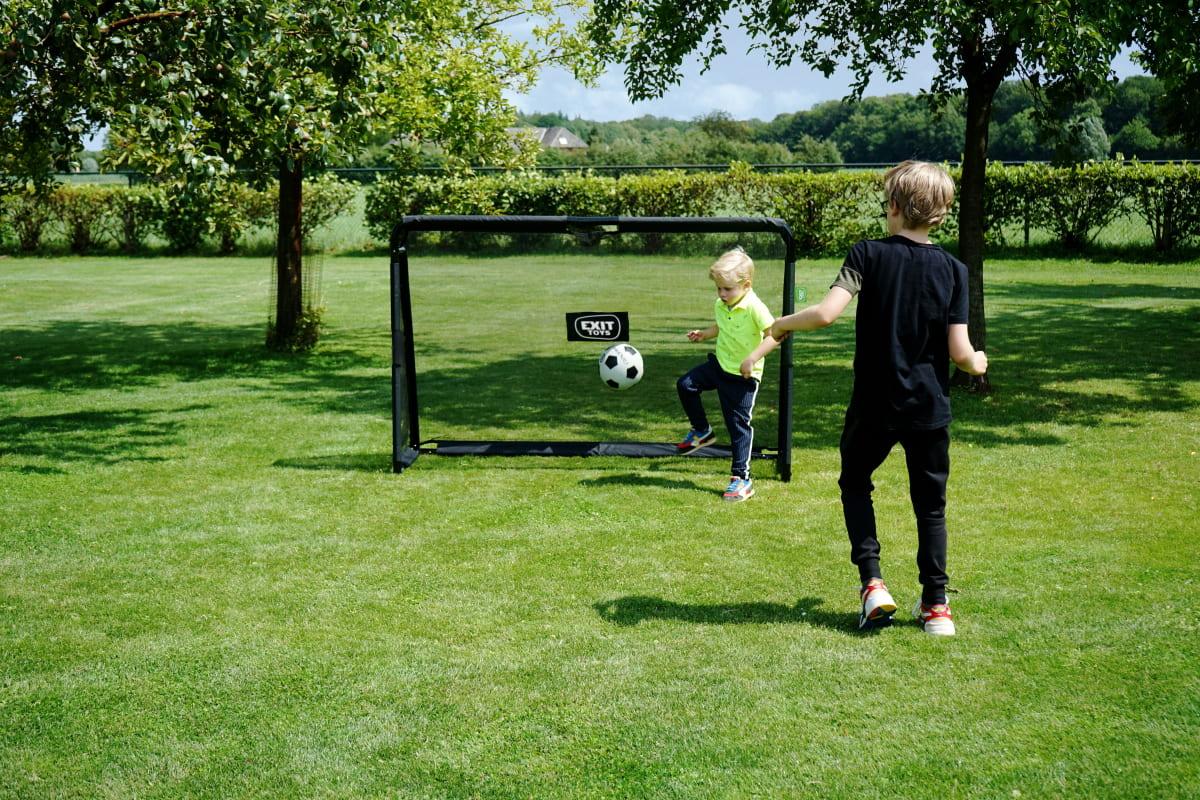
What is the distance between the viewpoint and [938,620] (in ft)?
15.3

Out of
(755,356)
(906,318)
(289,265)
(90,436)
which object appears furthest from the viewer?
(289,265)

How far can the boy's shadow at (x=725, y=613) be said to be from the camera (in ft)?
16.0

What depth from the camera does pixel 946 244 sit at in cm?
2719

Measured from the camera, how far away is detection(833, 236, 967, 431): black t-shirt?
4.45m

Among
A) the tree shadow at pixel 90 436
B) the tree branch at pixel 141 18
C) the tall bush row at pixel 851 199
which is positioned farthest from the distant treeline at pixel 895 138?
the tree branch at pixel 141 18

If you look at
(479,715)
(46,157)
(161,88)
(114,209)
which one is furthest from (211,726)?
(114,209)

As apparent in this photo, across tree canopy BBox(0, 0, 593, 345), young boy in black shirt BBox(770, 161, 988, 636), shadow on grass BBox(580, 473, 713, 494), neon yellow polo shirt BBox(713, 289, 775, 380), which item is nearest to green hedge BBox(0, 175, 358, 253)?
tree canopy BBox(0, 0, 593, 345)

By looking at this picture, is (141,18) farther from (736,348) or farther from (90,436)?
(736,348)

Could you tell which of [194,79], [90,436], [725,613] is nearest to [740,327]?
[725,613]

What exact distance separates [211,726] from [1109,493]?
18.2 ft

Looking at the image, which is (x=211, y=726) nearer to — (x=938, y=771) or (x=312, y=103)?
(x=938, y=771)

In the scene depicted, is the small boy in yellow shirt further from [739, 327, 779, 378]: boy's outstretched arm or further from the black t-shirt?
the black t-shirt

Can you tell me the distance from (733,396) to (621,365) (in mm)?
1013

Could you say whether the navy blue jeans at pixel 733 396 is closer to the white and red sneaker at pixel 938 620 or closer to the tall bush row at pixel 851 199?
the white and red sneaker at pixel 938 620
